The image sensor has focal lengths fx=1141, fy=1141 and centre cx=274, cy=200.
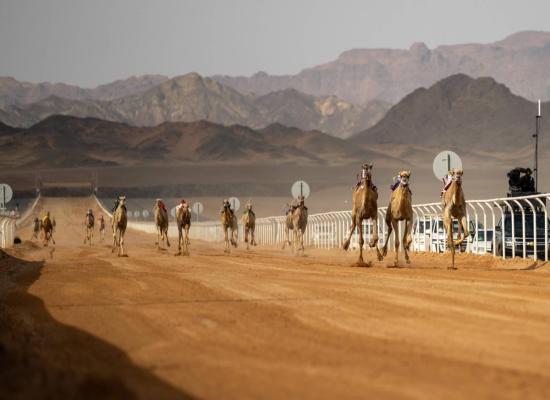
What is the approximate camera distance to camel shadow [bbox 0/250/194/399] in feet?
19.3

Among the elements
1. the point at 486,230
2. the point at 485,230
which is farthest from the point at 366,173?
the point at 486,230

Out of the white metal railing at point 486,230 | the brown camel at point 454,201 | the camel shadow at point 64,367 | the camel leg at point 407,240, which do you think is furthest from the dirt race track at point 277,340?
the white metal railing at point 486,230

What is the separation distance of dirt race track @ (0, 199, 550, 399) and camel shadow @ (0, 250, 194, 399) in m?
0.01

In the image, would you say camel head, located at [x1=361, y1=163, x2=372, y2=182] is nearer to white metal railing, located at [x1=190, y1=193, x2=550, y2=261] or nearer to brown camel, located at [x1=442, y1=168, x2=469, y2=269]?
brown camel, located at [x1=442, y1=168, x2=469, y2=269]

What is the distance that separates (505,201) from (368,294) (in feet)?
42.3

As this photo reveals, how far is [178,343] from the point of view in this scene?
837cm

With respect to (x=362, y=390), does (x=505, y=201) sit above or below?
above

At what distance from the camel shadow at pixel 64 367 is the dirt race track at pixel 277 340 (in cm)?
1

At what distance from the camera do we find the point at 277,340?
854cm

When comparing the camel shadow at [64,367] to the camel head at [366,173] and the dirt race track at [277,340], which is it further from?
the camel head at [366,173]

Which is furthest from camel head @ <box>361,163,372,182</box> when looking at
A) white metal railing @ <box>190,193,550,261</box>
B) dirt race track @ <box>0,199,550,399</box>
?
dirt race track @ <box>0,199,550,399</box>

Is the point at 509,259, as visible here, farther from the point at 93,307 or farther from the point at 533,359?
the point at 533,359

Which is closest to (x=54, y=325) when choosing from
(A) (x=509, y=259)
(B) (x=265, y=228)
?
(A) (x=509, y=259)

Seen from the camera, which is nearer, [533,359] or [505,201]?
[533,359]
